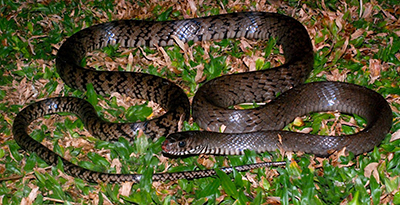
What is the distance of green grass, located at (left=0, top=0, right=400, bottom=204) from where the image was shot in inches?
205

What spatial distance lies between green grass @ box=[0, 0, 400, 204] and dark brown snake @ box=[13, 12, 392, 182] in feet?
0.50

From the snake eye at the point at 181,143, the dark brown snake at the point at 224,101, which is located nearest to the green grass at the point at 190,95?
the dark brown snake at the point at 224,101

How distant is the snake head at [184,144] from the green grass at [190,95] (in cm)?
19

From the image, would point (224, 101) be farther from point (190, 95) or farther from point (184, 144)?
point (184, 144)

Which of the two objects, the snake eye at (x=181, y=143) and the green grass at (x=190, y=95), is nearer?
the green grass at (x=190, y=95)

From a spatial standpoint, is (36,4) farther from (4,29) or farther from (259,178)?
(259,178)

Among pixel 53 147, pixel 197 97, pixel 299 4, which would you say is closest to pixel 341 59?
pixel 299 4

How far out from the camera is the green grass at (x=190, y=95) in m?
5.21

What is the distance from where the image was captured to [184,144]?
5.77 metres

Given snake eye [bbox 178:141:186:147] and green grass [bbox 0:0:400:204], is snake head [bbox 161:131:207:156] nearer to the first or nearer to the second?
snake eye [bbox 178:141:186:147]

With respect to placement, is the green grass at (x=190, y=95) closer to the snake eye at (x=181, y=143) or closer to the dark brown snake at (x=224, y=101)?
the dark brown snake at (x=224, y=101)

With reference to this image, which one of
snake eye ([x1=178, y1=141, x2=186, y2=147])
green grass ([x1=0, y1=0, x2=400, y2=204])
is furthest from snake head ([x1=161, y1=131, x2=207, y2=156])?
green grass ([x1=0, y1=0, x2=400, y2=204])

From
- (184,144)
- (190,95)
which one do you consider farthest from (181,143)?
(190,95)

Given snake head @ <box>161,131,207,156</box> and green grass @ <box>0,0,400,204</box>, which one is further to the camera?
snake head @ <box>161,131,207,156</box>
